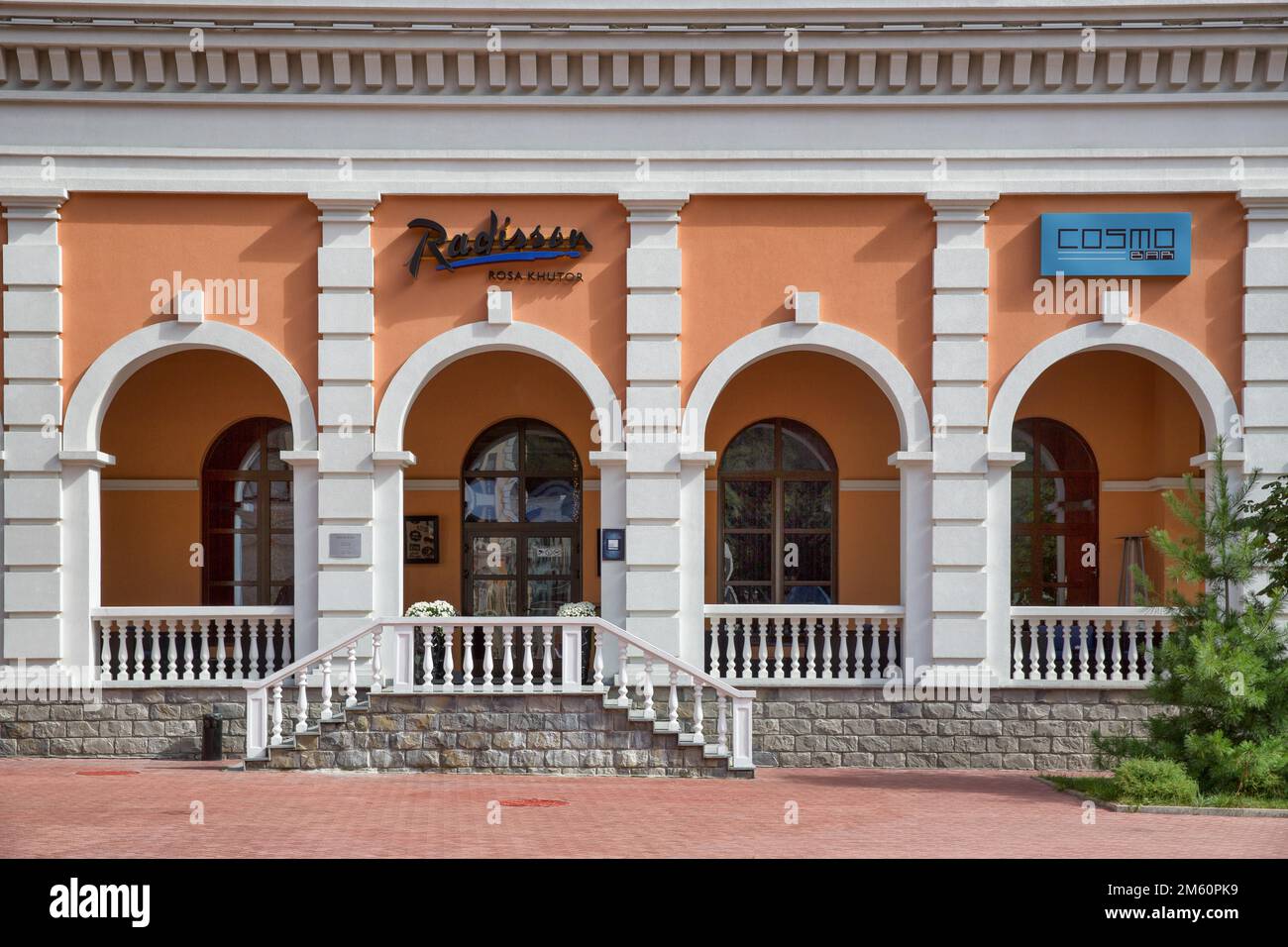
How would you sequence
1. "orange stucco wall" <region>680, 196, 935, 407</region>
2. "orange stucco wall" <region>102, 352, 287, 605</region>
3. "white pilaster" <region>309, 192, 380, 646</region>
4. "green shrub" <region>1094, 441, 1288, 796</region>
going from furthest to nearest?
"orange stucco wall" <region>102, 352, 287, 605</region>
"orange stucco wall" <region>680, 196, 935, 407</region>
"white pilaster" <region>309, 192, 380, 646</region>
"green shrub" <region>1094, 441, 1288, 796</region>

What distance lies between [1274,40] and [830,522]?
7962 mm

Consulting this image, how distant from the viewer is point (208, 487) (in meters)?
20.3

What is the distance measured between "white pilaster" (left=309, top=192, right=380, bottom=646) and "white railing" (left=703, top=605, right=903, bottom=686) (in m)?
4.17

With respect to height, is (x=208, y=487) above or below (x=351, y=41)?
below

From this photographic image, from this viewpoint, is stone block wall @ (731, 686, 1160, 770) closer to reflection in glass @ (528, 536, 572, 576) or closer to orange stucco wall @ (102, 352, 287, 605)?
reflection in glass @ (528, 536, 572, 576)

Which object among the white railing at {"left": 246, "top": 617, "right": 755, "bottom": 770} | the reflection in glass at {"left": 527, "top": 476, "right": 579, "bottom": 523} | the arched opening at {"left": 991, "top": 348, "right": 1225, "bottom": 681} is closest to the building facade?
the white railing at {"left": 246, "top": 617, "right": 755, "bottom": 770}

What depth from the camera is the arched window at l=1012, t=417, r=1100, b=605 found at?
20.4 meters

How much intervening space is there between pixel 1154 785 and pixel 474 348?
8.87 m

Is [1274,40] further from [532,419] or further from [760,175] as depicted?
[532,419]

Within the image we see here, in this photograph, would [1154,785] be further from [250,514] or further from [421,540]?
[250,514]

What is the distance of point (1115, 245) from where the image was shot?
1755 cm

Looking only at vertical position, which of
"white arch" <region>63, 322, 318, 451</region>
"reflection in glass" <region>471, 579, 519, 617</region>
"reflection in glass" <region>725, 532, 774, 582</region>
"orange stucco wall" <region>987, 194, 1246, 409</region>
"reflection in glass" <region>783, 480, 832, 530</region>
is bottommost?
"reflection in glass" <region>471, 579, 519, 617</region>

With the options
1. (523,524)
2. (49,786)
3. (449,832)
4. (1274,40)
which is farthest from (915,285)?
(49,786)

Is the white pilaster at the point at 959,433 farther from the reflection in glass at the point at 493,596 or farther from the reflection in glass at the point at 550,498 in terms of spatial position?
the reflection in glass at the point at 493,596
